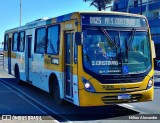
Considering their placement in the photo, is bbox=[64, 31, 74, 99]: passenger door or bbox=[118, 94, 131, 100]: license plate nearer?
bbox=[118, 94, 131, 100]: license plate

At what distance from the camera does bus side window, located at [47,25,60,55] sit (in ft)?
38.9

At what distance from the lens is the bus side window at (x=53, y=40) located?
11.9 metres

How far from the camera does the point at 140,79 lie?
10.4m

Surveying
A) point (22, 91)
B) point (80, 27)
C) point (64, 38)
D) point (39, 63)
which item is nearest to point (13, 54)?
point (22, 91)

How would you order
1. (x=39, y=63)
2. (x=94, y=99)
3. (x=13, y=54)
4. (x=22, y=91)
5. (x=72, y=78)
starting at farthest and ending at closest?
(x=13, y=54) < (x=22, y=91) < (x=39, y=63) < (x=72, y=78) < (x=94, y=99)

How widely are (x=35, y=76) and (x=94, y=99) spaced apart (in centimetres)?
533

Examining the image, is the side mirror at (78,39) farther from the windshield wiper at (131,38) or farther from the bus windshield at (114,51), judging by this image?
the windshield wiper at (131,38)

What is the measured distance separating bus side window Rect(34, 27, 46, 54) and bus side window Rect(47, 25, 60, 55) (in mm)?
667

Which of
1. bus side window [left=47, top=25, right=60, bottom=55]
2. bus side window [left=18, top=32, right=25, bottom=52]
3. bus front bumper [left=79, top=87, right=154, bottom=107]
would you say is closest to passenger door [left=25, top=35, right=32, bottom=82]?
bus side window [left=18, top=32, right=25, bottom=52]

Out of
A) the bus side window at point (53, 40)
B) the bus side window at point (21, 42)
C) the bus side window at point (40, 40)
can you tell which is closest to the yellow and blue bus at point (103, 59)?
the bus side window at point (53, 40)

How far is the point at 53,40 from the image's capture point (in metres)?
12.3

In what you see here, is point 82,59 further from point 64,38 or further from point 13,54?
point 13,54

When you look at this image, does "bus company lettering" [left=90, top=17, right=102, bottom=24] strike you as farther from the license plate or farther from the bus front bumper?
the license plate

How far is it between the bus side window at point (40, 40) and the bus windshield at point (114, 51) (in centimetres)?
368
